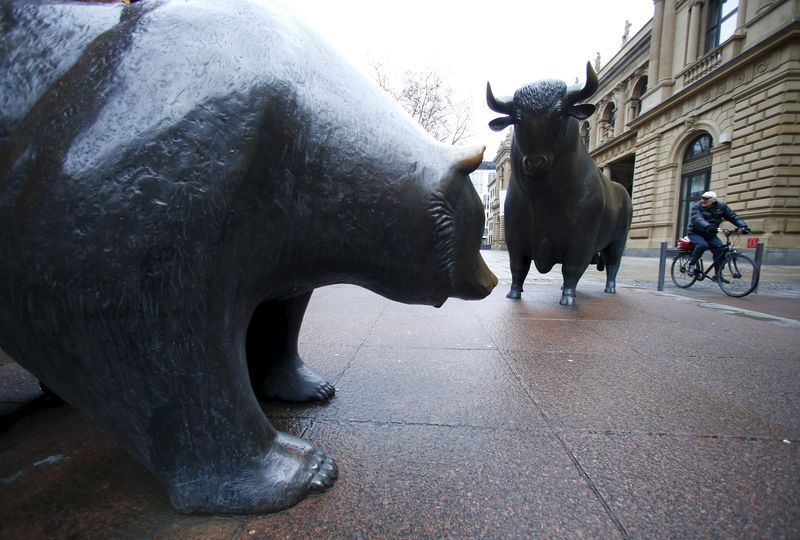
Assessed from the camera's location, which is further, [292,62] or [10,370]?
[10,370]

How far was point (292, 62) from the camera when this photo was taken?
1.10m

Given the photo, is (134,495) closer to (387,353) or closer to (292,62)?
(292,62)

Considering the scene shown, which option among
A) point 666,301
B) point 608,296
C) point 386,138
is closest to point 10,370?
point 386,138

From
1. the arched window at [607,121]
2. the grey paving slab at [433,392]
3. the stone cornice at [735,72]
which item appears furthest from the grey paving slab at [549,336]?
the arched window at [607,121]

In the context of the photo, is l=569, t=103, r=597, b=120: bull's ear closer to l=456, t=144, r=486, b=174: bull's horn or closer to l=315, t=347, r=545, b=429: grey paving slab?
l=315, t=347, r=545, b=429: grey paving slab

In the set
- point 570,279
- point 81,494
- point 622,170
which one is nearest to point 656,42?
point 622,170

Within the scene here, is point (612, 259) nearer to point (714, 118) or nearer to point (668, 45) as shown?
point (714, 118)

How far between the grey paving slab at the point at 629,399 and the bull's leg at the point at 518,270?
8.63 ft

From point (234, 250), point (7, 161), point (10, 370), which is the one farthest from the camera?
point (10, 370)

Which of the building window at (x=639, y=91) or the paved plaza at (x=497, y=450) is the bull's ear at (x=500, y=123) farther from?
the building window at (x=639, y=91)

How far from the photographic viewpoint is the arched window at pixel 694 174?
62.9 ft

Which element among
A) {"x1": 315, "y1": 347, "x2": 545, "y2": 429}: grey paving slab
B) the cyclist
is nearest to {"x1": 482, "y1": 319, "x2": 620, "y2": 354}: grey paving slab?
{"x1": 315, "y1": 347, "x2": 545, "y2": 429}: grey paving slab

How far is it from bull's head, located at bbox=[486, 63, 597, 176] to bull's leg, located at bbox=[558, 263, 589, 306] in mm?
1345

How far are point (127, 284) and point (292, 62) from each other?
73cm
